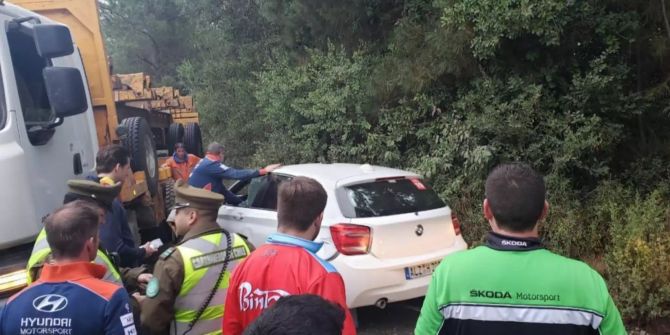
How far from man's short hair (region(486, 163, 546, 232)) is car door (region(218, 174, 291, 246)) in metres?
3.61

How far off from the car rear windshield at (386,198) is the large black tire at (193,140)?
549cm

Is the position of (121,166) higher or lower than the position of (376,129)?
higher

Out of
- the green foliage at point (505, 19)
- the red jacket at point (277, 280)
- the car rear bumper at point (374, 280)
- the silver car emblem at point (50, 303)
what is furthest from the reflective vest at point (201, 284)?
the green foliage at point (505, 19)

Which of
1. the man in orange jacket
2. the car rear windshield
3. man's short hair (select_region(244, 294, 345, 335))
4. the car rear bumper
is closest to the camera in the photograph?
man's short hair (select_region(244, 294, 345, 335))

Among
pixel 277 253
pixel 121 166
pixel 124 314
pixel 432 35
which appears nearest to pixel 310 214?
pixel 277 253

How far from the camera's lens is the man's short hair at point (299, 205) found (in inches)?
98.1

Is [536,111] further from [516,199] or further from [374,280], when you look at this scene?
[516,199]

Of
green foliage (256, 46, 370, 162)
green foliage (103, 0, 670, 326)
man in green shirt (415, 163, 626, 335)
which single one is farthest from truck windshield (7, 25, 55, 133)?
green foliage (256, 46, 370, 162)

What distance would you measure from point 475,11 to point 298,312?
21.6 feet

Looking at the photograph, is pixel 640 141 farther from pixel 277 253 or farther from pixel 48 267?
pixel 48 267

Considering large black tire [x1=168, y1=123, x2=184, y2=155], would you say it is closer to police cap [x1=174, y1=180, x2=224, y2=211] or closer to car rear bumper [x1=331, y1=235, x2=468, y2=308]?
car rear bumper [x1=331, y1=235, x2=468, y2=308]

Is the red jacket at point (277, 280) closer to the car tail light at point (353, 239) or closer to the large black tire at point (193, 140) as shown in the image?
the car tail light at point (353, 239)

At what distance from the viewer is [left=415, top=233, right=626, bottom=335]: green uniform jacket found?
1.95m

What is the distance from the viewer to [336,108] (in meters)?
10.5
